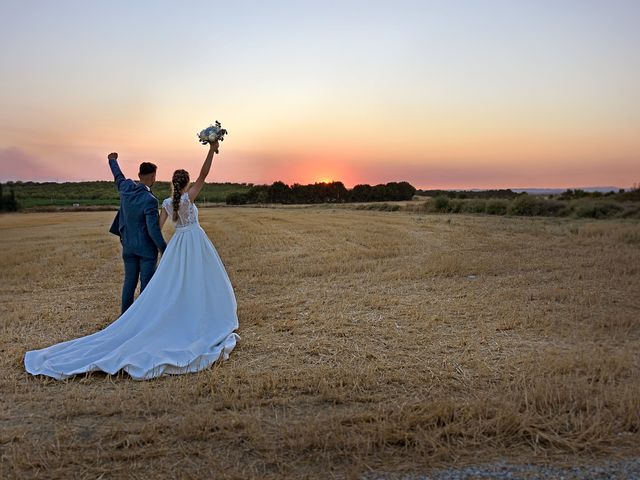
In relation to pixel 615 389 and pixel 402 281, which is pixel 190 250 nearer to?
pixel 615 389

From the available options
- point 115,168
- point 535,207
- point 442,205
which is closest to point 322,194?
point 442,205

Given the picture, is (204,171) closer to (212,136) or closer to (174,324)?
(212,136)

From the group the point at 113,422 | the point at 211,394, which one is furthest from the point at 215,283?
the point at 113,422

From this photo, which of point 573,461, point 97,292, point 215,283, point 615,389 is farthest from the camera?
point 97,292

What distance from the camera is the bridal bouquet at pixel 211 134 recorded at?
642 centimetres

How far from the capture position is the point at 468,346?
6457mm

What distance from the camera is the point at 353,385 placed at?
5109 mm

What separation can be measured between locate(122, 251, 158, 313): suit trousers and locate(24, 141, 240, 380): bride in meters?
0.45

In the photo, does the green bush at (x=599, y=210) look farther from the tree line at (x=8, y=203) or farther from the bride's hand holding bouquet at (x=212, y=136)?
the tree line at (x=8, y=203)

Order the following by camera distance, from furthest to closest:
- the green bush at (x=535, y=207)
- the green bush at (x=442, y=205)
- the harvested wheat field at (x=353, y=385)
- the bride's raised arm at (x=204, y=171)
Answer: the green bush at (x=442, y=205)
the green bush at (x=535, y=207)
the bride's raised arm at (x=204, y=171)
the harvested wheat field at (x=353, y=385)

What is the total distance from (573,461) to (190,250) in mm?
4779

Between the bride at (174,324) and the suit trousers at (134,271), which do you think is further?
the suit trousers at (134,271)

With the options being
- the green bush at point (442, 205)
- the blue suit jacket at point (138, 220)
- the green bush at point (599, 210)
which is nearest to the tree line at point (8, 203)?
the green bush at point (442, 205)

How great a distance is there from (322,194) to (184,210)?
6160 centimetres
